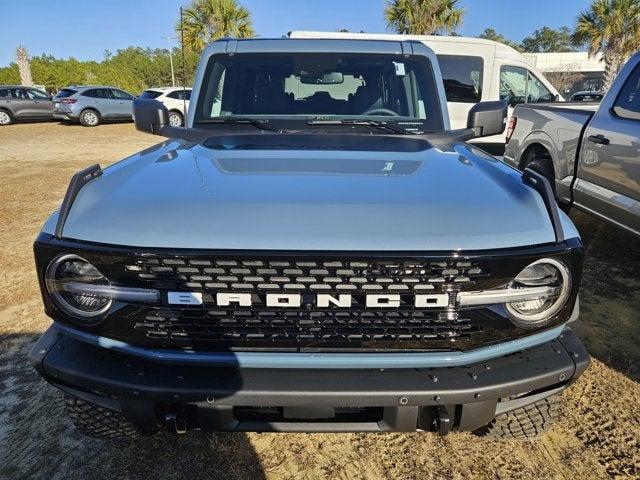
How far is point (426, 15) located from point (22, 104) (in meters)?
17.9

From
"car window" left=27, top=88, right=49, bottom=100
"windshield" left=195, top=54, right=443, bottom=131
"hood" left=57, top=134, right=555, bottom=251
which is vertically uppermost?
"windshield" left=195, top=54, right=443, bottom=131

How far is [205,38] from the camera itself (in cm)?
2603

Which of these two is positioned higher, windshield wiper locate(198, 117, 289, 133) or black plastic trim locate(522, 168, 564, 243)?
windshield wiper locate(198, 117, 289, 133)

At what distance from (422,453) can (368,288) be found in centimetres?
122

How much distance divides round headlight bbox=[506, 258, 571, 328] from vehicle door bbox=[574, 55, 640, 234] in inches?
104

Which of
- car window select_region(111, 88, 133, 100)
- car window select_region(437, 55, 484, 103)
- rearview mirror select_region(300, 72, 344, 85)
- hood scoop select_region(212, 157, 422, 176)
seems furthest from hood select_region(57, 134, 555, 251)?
car window select_region(111, 88, 133, 100)

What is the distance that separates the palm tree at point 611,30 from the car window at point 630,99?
22.3 metres

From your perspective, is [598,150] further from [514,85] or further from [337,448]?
[514,85]

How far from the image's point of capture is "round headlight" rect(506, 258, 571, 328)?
187cm

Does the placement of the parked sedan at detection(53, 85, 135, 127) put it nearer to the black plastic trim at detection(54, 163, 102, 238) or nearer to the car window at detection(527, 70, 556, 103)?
the car window at detection(527, 70, 556, 103)

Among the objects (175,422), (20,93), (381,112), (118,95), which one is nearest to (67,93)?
(118,95)

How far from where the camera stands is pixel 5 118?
21.6 metres

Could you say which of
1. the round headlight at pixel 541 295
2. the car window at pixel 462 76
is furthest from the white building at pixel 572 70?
the round headlight at pixel 541 295

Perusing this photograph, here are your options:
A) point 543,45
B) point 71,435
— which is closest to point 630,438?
point 71,435
